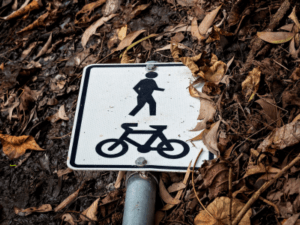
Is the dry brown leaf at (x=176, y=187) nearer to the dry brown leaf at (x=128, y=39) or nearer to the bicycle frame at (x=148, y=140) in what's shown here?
the bicycle frame at (x=148, y=140)

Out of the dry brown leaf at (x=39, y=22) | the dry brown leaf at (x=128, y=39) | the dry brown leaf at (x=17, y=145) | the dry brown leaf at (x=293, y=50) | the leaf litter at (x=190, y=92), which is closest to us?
the leaf litter at (x=190, y=92)

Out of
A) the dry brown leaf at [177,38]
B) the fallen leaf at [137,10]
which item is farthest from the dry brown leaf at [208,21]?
the fallen leaf at [137,10]

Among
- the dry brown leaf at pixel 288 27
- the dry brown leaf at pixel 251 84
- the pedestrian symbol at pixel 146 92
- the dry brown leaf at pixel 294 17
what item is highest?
the dry brown leaf at pixel 294 17

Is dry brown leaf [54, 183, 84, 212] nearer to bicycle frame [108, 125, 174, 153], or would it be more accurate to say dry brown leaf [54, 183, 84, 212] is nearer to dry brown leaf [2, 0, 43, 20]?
bicycle frame [108, 125, 174, 153]

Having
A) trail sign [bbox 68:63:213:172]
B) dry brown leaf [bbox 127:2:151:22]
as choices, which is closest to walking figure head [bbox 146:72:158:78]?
trail sign [bbox 68:63:213:172]

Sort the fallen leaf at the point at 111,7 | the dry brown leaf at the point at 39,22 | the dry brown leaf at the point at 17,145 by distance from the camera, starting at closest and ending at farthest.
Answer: the dry brown leaf at the point at 17,145
the fallen leaf at the point at 111,7
the dry brown leaf at the point at 39,22

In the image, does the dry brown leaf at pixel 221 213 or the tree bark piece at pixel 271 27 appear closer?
the dry brown leaf at pixel 221 213

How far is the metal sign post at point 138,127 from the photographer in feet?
3.61

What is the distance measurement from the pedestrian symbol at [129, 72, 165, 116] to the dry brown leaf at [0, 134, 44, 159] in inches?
38.5

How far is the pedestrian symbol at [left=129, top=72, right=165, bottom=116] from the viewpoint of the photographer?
3.92 feet

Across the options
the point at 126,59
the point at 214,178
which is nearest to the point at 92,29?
the point at 126,59

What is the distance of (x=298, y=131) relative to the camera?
1110mm

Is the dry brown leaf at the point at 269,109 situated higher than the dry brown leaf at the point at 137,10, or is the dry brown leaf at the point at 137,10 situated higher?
the dry brown leaf at the point at 137,10

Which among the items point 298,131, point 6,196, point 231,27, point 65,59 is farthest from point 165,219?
point 65,59
